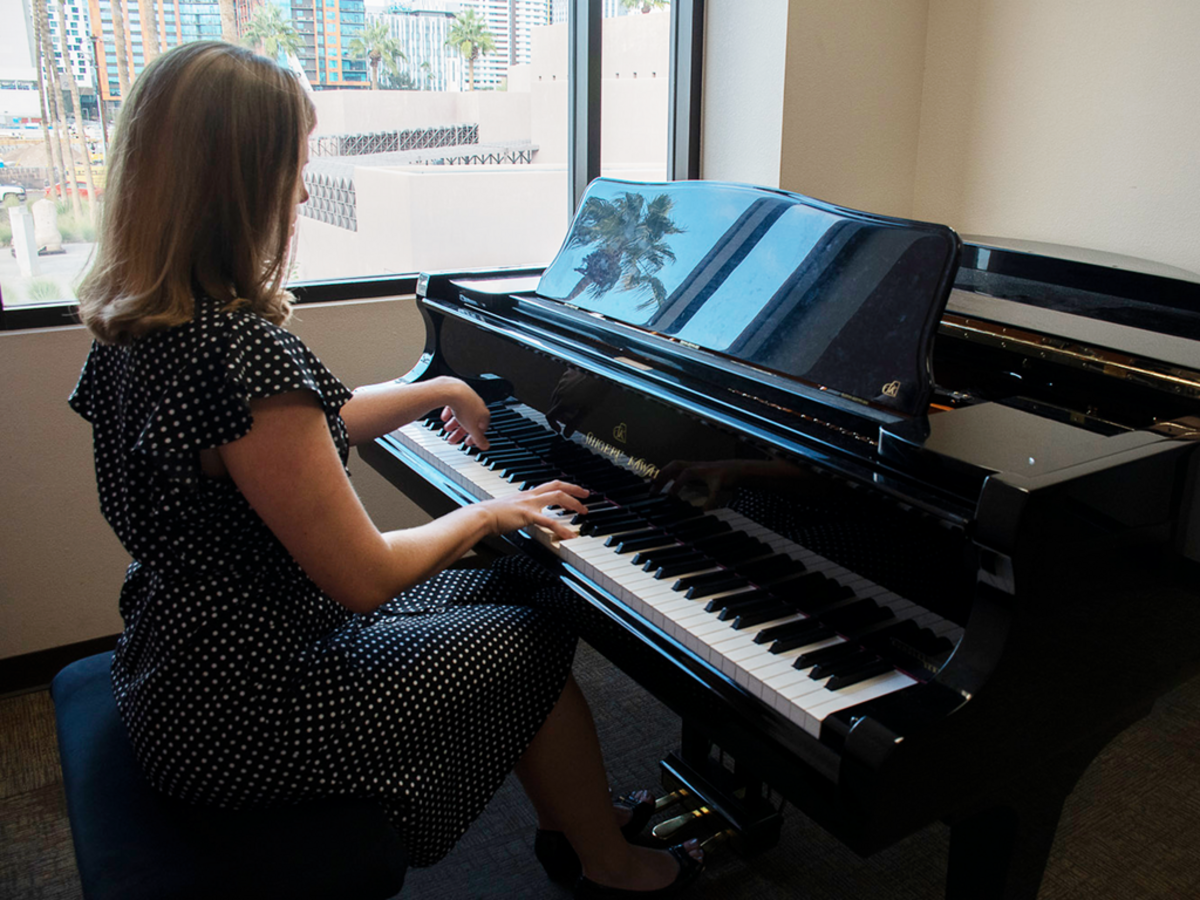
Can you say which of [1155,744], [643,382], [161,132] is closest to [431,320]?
[643,382]

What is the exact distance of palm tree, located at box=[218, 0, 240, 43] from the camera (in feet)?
8.13

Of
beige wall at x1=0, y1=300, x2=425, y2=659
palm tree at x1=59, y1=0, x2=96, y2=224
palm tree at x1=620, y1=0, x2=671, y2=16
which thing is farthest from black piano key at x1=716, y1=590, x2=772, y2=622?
palm tree at x1=620, y1=0, x2=671, y2=16

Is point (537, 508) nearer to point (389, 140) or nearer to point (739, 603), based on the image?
point (739, 603)

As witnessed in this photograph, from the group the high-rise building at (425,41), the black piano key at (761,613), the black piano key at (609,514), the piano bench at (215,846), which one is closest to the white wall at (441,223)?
the high-rise building at (425,41)

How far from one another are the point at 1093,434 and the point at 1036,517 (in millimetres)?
300

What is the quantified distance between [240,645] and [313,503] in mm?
216

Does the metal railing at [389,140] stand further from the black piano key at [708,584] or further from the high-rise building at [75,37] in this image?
the black piano key at [708,584]

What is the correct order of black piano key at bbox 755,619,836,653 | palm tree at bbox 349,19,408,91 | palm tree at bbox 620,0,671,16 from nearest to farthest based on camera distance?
black piano key at bbox 755,619,836,653, palm tree at bbox 349,19,408,91, palm tree at bbox 620,0,671,16

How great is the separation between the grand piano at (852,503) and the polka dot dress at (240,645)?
11.4 inches

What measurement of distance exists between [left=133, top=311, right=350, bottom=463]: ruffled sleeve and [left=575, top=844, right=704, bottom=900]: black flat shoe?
3.18 ft

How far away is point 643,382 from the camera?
1518 millimetres

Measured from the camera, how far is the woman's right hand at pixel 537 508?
1.42m

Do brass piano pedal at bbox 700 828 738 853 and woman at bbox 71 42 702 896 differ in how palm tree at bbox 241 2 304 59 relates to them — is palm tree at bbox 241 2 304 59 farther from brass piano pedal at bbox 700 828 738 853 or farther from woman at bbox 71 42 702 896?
brass piano pedal at bbox 700 828 738 853

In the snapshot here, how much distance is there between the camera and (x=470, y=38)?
9.50 feet
